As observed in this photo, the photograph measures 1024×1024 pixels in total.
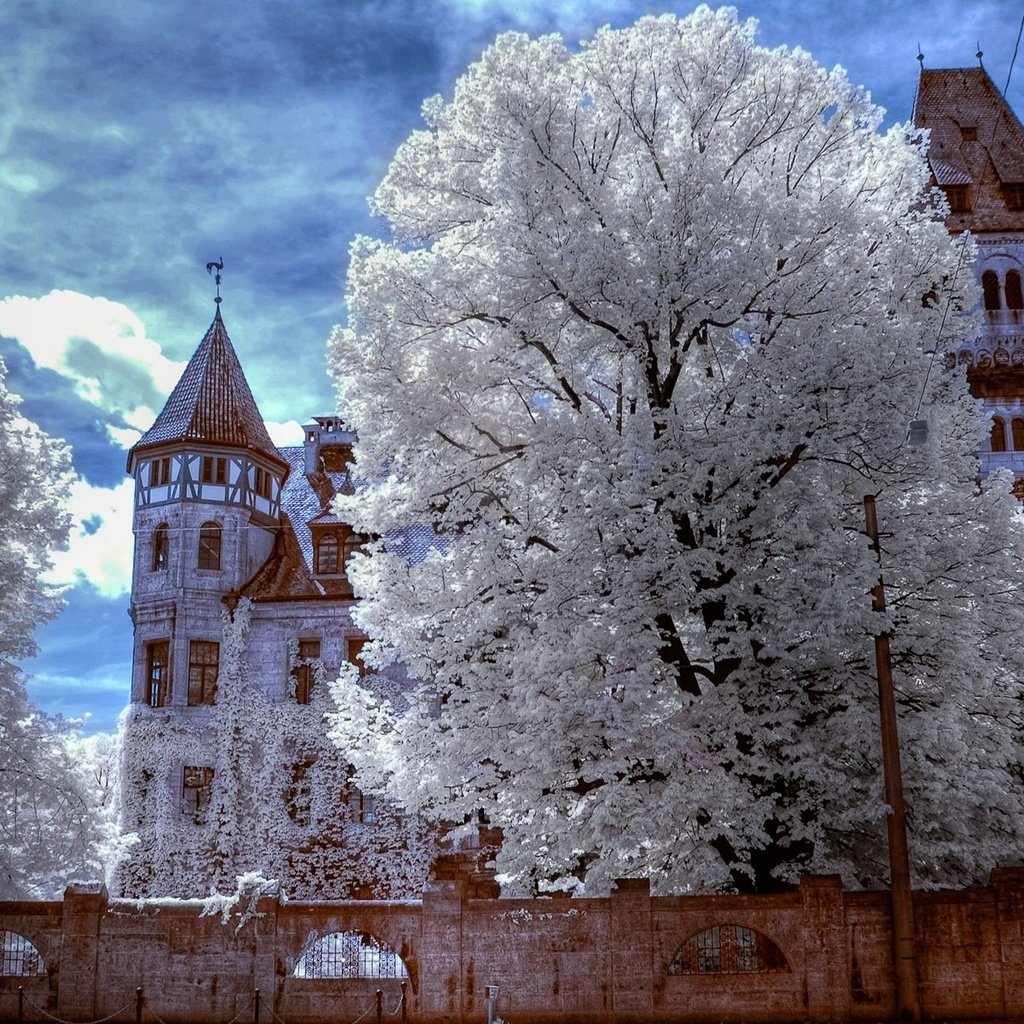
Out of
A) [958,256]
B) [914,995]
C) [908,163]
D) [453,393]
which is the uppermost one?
[908,163]

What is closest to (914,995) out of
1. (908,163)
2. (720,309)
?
(720,309)

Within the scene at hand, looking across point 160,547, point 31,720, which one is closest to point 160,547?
point 160,547

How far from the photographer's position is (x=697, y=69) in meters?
19.8

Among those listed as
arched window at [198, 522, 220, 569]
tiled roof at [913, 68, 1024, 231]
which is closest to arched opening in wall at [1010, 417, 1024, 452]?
tiled roof at [913, 68, 1024, 231]

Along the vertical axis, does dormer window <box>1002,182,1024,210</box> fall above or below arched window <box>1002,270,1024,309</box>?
above

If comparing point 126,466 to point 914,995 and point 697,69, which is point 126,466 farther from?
point 914,995

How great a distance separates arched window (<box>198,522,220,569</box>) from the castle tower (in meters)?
23.6

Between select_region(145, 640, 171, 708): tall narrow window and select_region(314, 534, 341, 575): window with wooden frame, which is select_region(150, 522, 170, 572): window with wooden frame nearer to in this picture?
select_region(145, 640, 171, 708): tall narrow window

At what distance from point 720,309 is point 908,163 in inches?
190

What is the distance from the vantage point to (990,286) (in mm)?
42188

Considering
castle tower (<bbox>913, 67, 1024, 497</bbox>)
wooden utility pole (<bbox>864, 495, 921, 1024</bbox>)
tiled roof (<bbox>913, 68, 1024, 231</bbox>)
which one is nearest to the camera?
wooden utility pole (<bbox>864, 495, 921, 1024</bbox>)

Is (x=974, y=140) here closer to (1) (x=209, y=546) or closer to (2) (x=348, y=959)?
(1) (x=209, y=546)

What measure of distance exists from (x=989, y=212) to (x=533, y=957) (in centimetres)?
3460

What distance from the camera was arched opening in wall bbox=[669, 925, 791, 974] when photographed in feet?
59.0
